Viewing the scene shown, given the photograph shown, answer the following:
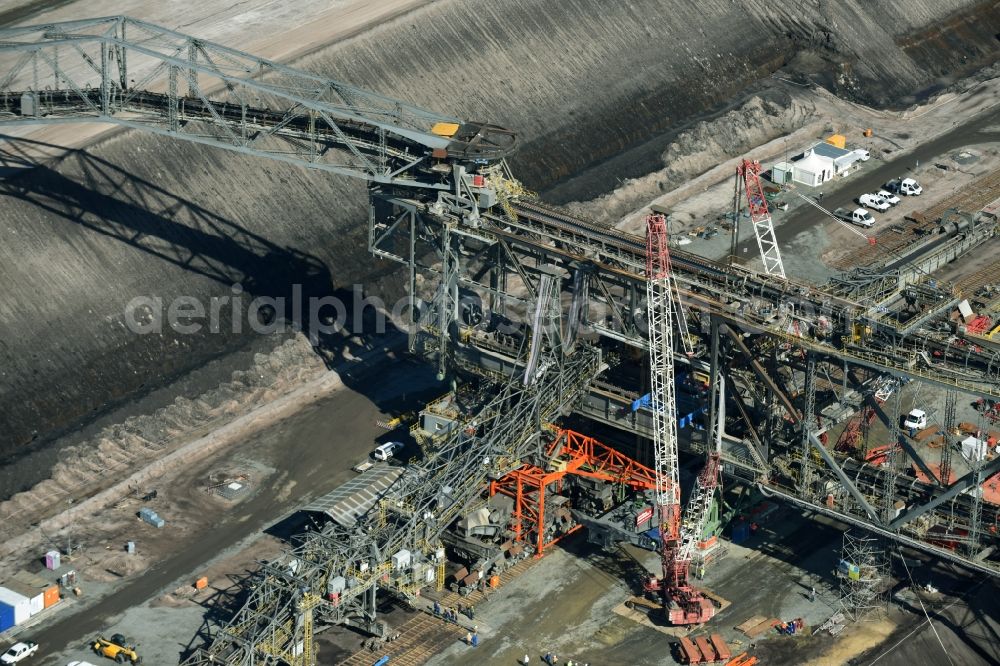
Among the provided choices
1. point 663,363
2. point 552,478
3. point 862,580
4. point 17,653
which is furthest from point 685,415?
point 17,653

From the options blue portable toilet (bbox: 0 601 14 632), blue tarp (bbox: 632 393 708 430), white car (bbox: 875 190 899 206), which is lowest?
blue portable toilet (bbox: 0 601 14 632)

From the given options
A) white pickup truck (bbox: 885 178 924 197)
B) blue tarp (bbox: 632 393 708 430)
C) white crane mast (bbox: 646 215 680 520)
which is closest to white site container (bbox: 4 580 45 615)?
white crane mast (bbox: 646 215 680 520)

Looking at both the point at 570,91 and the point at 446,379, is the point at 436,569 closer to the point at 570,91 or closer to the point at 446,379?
the point at 446,379

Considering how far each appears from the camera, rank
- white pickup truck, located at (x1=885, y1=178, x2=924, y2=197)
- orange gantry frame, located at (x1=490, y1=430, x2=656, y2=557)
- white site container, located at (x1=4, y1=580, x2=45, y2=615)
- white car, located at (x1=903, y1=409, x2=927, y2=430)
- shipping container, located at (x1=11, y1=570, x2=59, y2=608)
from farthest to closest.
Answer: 1. white pickup truck, located at (x1=885, y1=178, x2=924, y2=197)
2. white car, located at (x1=903, y1=409, x2=927, y2=430)
3. orange gantry frame, located at (x1=490, y1=430, x2=656, y2=557)
4. shipping container, located at (x1=11, y1=570, x2=59, y2=608)
5. white site container, located at (x1=4, y1=580, x2=45, y2=615)

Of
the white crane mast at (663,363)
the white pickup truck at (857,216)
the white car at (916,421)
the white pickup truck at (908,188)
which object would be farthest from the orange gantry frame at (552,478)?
the white pickup truck at (908,188)

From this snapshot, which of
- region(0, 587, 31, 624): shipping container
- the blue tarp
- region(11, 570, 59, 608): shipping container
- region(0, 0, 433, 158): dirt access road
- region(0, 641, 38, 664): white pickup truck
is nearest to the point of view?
region(0, 641, 38, 664): white pickup truck

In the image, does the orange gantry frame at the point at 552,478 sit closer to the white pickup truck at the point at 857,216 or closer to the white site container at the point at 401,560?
the white site container at the point at 401,560

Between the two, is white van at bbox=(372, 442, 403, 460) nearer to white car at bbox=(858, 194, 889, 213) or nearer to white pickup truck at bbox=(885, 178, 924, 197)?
white car at bbox=(858, 194, 889, 213)

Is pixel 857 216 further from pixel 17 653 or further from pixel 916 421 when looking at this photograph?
pixel 17 653
